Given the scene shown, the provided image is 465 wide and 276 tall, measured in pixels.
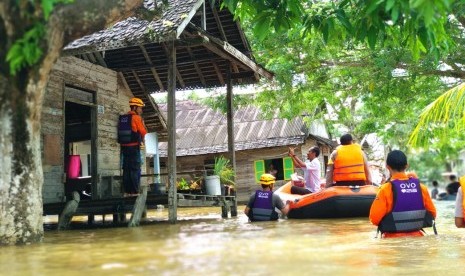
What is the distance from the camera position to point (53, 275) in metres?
3.45

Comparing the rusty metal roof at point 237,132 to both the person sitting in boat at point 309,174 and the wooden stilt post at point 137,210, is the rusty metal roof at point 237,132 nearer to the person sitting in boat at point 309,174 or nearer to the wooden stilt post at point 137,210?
the person sitting in boat at point 309,174

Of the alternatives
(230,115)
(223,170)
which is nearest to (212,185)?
(223,170)

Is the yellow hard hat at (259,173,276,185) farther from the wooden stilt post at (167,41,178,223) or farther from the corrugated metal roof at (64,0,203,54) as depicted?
the corrugated metal roof at (64,0,203,54)

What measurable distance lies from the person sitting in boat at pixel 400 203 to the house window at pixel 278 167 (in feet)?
56.8

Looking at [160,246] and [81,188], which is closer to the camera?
[160,246]

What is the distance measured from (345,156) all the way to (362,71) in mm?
4992

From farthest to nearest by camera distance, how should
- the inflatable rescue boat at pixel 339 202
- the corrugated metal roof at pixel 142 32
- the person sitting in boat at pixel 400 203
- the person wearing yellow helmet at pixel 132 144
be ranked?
1. the person wearing yellow helmet at pixel 132 144
2. the inflatable rescue boat at pixel 339 202
3. the corrugated metal roof at pixel 142 32
4. the person sitting in boat at pixel 400 203

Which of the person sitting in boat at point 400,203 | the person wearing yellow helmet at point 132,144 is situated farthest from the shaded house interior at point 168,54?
the person sitting in boat at point 400,203

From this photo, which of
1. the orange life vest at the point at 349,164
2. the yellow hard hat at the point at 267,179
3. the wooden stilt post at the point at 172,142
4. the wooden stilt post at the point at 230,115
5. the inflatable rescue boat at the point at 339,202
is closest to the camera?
the wooden stilt post at the point at 172,142

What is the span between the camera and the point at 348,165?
31.9 feet

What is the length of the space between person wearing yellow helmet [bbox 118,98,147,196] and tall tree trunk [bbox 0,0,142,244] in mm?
4396

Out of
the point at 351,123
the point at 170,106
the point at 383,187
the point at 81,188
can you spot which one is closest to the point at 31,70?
the point at 383,187

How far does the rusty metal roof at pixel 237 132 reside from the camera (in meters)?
22.7

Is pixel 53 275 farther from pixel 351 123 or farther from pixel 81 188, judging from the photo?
pixel 351 123
